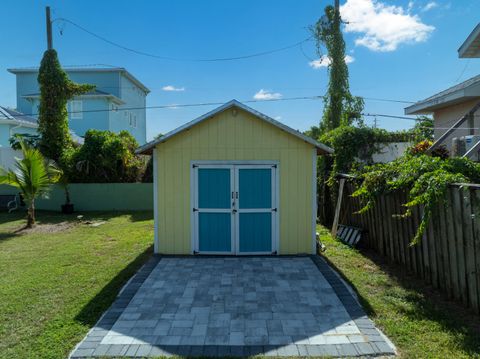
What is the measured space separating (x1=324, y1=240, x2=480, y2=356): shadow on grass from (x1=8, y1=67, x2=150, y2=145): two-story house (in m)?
23.3

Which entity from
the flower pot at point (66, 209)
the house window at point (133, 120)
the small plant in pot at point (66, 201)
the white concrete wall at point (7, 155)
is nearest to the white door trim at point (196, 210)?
the small plant in pot at point (66, 201)

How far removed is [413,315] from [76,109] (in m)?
25.9

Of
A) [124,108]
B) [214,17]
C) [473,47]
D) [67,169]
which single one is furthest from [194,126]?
[124,108]

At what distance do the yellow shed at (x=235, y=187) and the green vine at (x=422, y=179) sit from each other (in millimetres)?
1252

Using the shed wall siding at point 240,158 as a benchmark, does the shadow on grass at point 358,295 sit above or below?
below

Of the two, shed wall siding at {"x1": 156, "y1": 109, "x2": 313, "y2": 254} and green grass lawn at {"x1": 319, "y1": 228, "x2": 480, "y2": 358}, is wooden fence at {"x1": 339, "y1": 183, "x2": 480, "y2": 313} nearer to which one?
green grass lawn at {"x1": 319, "y1": 228, "x2": 480, "y2": 358}

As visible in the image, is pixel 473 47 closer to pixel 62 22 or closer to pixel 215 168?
pixel 215 168

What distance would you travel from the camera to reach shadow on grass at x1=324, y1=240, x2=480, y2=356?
A: 3.62 metres

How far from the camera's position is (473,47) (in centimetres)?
738

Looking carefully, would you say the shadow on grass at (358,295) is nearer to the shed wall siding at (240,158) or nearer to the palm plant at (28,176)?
the shed wall siding at (240,158)

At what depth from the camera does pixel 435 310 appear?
431 cm

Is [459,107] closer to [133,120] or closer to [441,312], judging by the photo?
[441,312]

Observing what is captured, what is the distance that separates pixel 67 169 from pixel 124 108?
14.4 m

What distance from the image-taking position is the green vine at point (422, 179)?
447 cm
